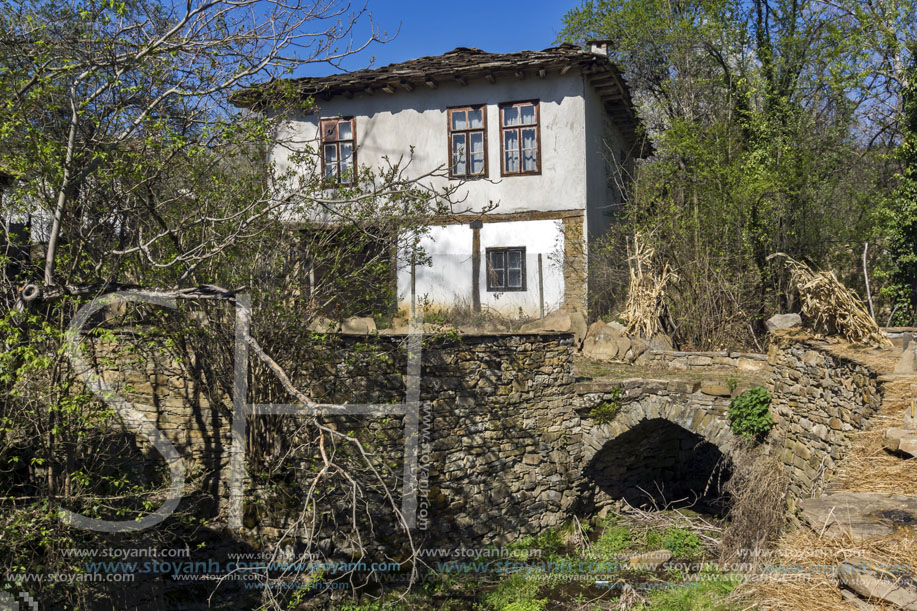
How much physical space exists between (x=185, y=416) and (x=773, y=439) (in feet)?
25.0

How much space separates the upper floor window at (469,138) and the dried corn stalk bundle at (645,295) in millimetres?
3546

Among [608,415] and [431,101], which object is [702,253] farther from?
[431,101]

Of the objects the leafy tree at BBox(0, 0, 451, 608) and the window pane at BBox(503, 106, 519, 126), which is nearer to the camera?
the leafy tree at BBox(0, 0, 451, 608)

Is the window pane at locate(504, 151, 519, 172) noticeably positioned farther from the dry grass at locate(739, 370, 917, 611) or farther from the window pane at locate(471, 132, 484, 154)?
the dry grass at locate(739, 370, 917, 611)

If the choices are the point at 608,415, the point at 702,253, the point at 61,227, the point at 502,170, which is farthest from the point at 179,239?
the point at 702,253

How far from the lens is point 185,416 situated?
821cm

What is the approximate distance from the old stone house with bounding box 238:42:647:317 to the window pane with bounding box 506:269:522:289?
0.02 meters

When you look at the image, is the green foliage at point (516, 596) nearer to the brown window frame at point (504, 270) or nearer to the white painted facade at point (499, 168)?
the white painted facade at point (499, 168)

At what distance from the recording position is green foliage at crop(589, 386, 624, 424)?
9.98 m

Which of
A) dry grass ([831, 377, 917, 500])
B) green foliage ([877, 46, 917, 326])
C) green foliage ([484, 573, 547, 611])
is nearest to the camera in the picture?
dry grass ([831, 377, 917, 500])

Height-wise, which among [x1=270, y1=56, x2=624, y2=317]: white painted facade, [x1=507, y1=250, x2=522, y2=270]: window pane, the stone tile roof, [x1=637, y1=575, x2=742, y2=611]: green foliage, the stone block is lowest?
[x1=637, y1=575, x2=742, y2=611]: green foliage

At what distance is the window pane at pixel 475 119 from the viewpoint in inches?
527

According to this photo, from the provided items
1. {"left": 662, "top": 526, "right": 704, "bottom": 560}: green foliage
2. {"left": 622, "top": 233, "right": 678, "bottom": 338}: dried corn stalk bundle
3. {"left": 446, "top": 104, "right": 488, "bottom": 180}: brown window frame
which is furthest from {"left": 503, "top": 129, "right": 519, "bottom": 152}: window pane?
{"left": 662, "top": 526, "right": 704, "bottom": 560}: green foliage

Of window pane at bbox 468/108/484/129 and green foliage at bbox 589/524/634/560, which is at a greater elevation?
window pane at bbox 468/108/484/129
